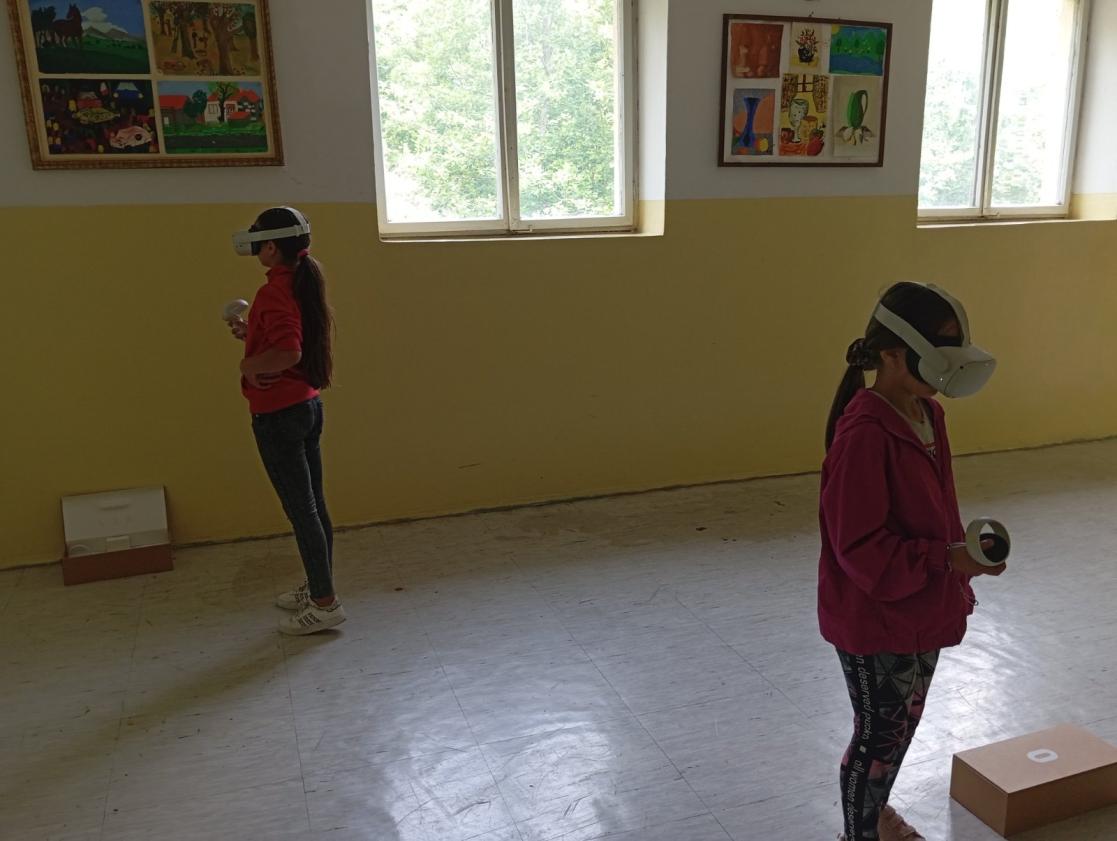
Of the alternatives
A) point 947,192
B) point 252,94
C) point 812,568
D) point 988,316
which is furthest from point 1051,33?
point 252,94

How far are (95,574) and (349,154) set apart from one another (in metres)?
1.75

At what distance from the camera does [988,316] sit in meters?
4.39

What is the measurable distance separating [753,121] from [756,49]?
288 mm

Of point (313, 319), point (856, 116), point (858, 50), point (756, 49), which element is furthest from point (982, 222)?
point (313, 319)

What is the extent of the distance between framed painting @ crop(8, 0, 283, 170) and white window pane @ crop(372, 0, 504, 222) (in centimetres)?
51

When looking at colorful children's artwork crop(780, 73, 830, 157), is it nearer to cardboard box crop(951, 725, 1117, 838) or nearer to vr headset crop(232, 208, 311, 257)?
vr headset crop(232, 208, 311, 257)

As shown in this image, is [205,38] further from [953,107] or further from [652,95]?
[953,107]

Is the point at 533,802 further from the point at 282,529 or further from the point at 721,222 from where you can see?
the point at 721,222

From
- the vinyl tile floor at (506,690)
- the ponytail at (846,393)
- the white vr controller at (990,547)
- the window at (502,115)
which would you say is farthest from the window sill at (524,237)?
the white vr controller at (990,547)

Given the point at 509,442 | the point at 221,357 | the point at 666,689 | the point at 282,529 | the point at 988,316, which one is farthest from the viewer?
the point at 988,316

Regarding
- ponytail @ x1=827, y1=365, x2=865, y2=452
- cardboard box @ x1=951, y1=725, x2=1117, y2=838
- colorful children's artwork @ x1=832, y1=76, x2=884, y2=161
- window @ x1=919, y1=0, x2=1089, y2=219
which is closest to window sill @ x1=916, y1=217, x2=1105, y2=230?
window @ x1=919, y1=0, x2=1089, y2=219

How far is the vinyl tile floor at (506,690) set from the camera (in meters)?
1.92

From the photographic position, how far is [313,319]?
248 centimetres

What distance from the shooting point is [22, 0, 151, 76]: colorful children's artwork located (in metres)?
2.90
